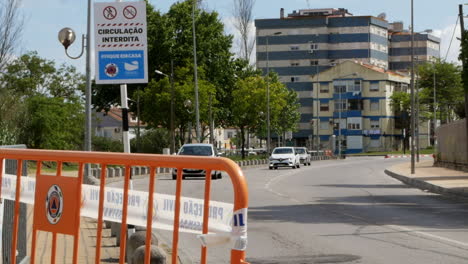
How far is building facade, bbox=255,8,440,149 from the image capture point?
142375mm

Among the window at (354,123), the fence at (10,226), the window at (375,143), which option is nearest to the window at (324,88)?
the window at (354,123)

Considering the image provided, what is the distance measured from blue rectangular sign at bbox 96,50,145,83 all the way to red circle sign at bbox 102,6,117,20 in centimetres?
44

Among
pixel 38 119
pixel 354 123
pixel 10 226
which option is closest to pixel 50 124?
pixel 38 119

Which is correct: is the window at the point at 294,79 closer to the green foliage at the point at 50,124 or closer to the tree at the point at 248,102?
the tree at the point at 248,102

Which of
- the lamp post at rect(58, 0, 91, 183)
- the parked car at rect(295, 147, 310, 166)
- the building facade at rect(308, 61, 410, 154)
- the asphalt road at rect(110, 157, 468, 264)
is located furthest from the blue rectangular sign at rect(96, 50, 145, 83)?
the building facade at rect(308, 61, 410, 154)

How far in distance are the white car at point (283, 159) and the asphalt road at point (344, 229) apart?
34410 millimetres

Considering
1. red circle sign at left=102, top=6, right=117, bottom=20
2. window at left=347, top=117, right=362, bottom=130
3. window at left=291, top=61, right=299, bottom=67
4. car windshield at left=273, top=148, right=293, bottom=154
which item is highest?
window at left=291, top=61, right=299, bottom=67

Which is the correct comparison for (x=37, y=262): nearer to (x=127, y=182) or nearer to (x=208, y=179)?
(x=127, y=182)

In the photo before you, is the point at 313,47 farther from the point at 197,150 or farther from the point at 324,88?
the point at 197,150

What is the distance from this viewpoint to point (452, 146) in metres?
49.9

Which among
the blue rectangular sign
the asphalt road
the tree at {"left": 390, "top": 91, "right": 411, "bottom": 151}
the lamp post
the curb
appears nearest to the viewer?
the asphalt road

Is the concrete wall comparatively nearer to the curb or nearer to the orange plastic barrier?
the curb

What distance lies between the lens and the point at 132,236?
27.9 ft

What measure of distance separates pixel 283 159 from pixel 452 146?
14.0m
